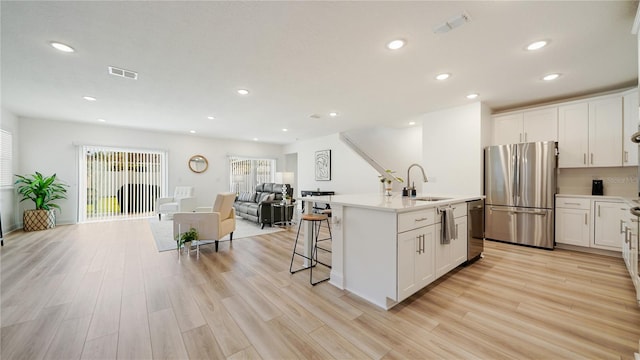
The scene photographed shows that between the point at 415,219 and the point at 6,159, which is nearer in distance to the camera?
the point at 415,219

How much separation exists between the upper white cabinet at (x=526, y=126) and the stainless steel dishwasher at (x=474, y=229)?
72.6 inches

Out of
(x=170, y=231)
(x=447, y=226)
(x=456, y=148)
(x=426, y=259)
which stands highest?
(x=456, y=148)

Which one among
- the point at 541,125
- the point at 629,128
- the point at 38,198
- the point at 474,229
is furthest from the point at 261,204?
the point at 629,128

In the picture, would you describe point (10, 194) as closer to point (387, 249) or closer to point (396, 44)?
point (387, 249)

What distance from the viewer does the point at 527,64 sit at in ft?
9.19

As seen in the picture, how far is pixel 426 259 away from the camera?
7.50 ft

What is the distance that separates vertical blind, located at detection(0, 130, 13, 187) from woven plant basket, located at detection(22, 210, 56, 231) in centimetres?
70

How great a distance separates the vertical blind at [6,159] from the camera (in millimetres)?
4627

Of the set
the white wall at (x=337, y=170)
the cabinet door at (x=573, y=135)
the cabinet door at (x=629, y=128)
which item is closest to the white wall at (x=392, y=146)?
the white wall at (x=337, y=170)

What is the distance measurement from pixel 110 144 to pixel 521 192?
9.34 metres

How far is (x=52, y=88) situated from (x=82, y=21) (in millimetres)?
2573

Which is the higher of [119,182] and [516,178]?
[516,178]

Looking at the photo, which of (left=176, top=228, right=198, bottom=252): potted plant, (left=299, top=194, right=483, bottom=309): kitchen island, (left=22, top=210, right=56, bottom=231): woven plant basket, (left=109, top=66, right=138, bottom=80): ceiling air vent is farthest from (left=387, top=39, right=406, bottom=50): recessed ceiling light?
(left=22, top=210, right=56, bottom=231): woven plant basket

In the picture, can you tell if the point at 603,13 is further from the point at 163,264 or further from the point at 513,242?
the point at 163,264
